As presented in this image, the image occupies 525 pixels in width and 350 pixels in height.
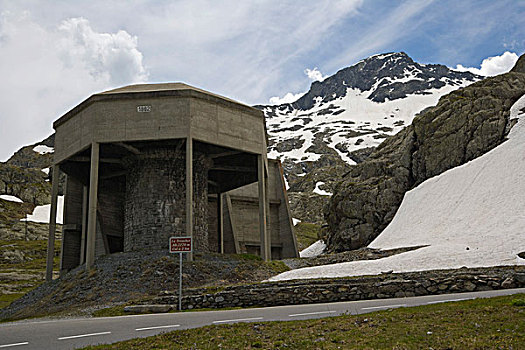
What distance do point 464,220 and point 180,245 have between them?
1134 inches

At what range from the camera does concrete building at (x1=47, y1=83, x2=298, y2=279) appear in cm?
2884

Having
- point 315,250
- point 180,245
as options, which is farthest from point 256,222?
point 180,245

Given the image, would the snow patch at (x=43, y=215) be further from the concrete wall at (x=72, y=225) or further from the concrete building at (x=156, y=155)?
the concrete building at (x=156, y=155)

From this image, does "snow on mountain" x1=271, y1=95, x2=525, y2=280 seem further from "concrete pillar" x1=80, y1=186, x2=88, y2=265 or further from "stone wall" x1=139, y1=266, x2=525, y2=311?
"concrete pillar" x1=80, y1=186, x2=88, y2=265

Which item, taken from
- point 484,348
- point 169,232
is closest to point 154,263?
point 169,232

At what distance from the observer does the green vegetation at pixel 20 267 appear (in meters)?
53.8

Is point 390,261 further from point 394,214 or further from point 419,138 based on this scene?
point 419,138

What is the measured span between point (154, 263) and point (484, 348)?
20.0m

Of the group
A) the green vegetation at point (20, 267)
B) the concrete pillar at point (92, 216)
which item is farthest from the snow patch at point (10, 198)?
the concrete pillar at point (92, 216)

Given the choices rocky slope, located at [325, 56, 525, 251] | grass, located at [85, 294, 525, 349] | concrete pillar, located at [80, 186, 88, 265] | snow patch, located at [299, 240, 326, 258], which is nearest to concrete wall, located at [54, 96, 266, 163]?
concrete pillar, located at [80, 186, 88, 265]

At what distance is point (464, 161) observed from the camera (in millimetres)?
50469

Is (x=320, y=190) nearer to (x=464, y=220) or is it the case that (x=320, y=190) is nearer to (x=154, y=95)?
(x=464, y=220)

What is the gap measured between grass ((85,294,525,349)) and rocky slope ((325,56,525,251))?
4056cm

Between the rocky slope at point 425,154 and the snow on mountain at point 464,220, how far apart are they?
54.0 inches
